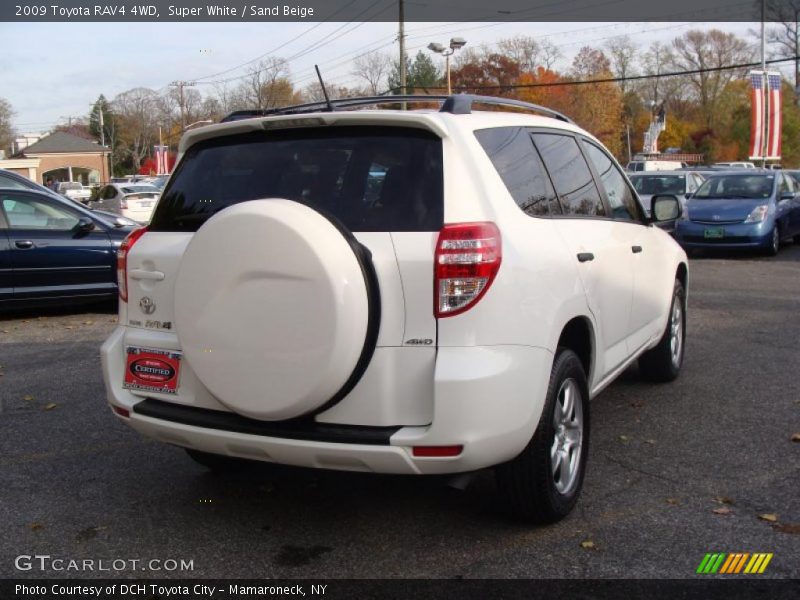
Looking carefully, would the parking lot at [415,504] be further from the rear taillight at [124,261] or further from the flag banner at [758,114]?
the flag banner at [758,114]

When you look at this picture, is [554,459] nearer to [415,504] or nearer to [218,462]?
[415,504]

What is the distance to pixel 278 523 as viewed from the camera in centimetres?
392

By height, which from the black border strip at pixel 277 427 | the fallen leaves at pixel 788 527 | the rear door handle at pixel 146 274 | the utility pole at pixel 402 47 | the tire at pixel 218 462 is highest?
the utility pole at pixel 402 47

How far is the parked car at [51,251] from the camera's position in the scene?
962cm

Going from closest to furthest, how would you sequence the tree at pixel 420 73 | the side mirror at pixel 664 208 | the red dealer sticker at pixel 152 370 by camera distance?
1. the red dealer sticker at pixel 152 370
2. the side mirror at pixel 664 208
3. the tree at pixel 420 73

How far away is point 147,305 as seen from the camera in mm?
3762

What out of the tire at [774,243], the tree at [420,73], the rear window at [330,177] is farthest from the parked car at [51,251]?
the tree at [420,73]

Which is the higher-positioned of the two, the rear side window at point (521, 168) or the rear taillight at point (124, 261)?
the rear side window at point (521, 168)

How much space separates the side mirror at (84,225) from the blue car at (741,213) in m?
9.94

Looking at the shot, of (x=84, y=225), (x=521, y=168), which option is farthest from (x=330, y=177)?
(x=84, y=225)
